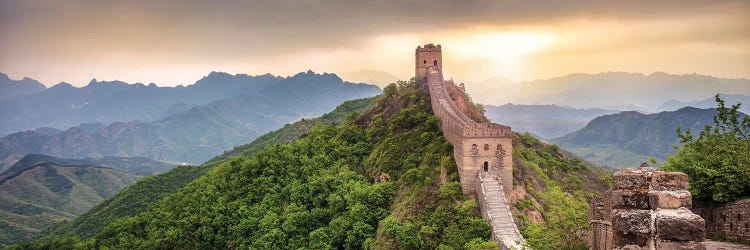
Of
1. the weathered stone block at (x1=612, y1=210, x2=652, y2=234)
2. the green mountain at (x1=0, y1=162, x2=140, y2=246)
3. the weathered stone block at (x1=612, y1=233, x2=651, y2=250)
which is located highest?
the weathered stone block at (x1=612, y1=210, x2=652, y2=234)

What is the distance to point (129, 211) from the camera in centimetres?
10031

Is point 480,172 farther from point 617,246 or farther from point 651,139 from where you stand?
point 651,139

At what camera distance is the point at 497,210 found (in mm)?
35438

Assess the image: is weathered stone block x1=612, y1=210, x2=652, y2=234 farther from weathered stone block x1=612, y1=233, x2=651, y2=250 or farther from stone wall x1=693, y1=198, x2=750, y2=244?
stone wall x1=693, y1=198, x2=750, y2=244

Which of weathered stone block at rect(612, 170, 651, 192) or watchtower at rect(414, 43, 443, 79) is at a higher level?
watchtower at rect(414, 43, 443, 79)

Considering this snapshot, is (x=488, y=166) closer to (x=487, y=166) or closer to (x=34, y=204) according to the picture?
(x=487, y=166)

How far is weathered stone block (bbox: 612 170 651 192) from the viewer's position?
8.55m

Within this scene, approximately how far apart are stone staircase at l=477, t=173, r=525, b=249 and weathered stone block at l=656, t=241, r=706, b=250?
22630 mm

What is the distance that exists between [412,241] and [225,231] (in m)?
30.9

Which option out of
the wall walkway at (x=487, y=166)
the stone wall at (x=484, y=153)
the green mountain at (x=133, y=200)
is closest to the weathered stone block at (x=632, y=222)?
the wall walkway at (x=487, y=166)

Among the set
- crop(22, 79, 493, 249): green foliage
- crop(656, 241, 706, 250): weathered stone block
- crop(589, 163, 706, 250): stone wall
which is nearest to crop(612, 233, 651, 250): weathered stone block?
crop(589, 163, 706, 250): stone wall

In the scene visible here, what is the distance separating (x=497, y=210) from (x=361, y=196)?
1617 centimetres

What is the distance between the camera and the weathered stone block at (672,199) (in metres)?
8.08

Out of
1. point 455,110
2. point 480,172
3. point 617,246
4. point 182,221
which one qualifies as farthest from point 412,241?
point 182,221
